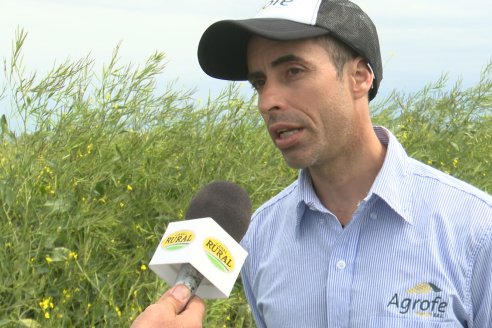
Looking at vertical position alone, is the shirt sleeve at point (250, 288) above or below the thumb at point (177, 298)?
below

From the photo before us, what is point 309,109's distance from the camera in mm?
2258

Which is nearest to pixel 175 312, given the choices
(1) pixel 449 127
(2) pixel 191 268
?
(2) pixel 191 268

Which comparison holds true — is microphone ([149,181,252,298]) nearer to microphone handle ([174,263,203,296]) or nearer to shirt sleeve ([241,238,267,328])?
microphone handle ([174,263,203,296])

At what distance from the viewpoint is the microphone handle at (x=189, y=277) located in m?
1.69

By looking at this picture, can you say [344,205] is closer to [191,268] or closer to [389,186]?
[389,186]

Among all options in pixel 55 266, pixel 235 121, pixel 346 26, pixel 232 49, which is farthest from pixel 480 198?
pixel 235 121

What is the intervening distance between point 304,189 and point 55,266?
7.64 ft

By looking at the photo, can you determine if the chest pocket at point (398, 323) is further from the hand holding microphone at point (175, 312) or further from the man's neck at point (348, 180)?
the hand holding microphone at point (175, 312)

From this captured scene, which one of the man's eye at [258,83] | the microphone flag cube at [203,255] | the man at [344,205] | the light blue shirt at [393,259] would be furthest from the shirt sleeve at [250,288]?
the microphone flag cube at [203,255]

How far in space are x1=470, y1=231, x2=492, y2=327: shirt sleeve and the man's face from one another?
470mm

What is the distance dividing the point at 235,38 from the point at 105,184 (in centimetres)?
269

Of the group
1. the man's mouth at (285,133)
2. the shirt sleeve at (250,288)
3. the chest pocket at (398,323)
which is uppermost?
the man's mouth at (285,133)

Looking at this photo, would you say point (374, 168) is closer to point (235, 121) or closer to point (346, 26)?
point (346, 26)

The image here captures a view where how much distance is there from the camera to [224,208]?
207cm
